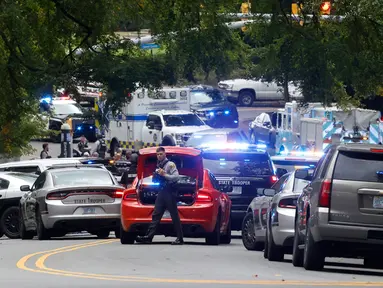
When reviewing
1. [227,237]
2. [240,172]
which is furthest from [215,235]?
[240,172]

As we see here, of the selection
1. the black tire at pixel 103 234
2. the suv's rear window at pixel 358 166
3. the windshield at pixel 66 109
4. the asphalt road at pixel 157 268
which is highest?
A: the windshield at pixel 66 109

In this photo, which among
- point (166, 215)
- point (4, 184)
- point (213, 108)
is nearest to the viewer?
point (166, 215)

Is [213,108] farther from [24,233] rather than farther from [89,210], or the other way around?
[89,210]

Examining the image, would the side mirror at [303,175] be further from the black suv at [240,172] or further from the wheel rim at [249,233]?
the black suv at [240,172]

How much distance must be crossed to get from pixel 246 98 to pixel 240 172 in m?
40.5

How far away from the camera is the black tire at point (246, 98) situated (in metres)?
63.1

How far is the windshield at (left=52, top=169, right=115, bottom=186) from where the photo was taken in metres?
22.3

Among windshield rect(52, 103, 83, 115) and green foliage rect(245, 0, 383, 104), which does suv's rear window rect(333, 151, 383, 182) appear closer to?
green foliage rect(245, 0, 383, 104)

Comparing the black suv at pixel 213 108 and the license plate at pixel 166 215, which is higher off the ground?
the black suv at pixel 213 108

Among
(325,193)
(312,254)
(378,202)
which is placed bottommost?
(312,254)

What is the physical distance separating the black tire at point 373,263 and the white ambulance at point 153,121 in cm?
2644

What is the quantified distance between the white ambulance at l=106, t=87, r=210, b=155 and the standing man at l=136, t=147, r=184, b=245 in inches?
940

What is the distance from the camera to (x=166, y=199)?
63.8 feet

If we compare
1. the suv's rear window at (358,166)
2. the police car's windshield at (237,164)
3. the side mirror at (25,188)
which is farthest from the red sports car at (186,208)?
the suv's rear window at (358,166)
